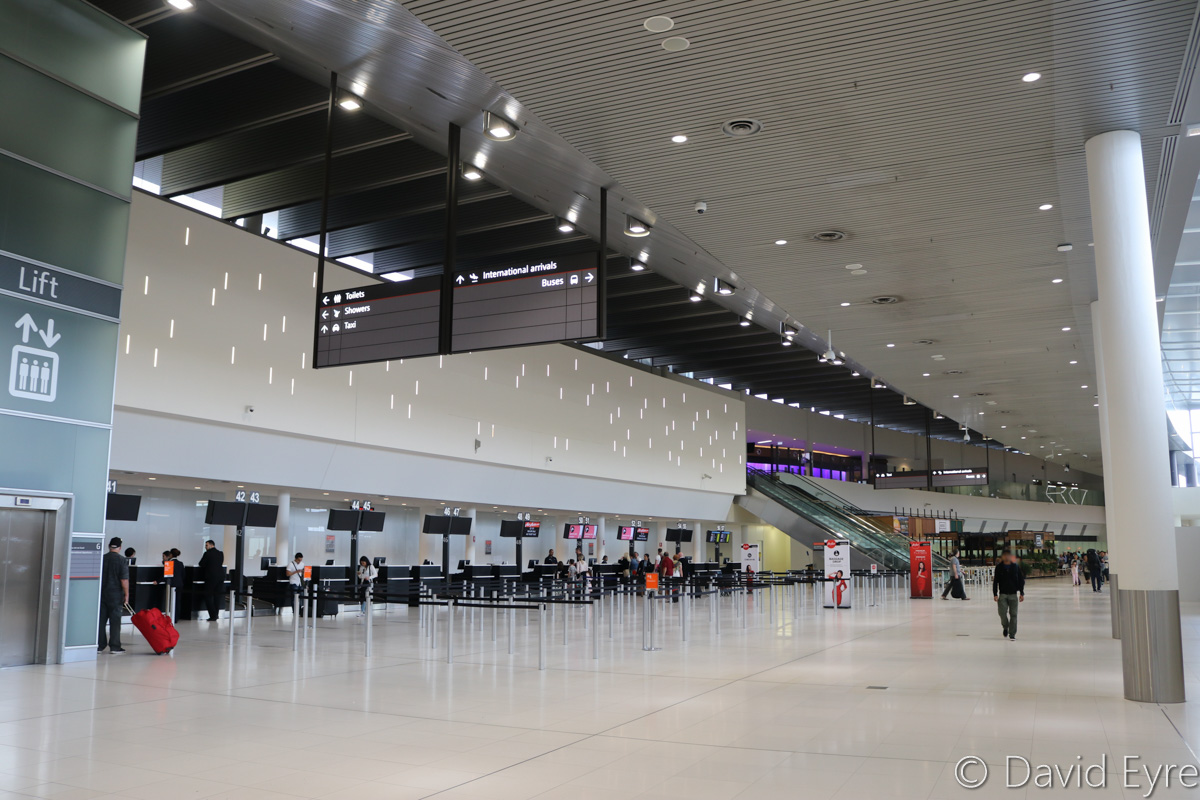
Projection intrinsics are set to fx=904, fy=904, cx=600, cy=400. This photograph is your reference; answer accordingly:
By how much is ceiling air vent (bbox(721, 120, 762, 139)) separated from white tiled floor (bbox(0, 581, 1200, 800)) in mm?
5287

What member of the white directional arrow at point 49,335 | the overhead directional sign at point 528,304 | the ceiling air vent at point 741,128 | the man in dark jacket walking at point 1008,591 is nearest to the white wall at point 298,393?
the white directional arrow at point 49,335

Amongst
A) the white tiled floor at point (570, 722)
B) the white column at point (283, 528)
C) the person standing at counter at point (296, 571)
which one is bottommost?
the white tiled floor at point (570, 722)

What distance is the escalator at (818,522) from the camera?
34625 mm

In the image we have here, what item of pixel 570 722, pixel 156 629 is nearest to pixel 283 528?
pixel 156 629

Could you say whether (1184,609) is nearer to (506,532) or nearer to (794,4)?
(506,532)

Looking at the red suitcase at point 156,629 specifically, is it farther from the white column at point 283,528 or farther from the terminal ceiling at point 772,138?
the white column at point 283,528

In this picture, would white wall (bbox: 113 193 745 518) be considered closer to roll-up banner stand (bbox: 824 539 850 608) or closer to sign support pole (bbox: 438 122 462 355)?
sign support pole (bbox: 438 122 462 355)

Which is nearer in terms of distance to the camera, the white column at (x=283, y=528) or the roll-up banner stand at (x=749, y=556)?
the white column at (x=283, y=528)

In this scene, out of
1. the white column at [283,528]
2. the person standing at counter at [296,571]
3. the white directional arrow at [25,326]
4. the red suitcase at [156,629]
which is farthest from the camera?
the white column at [283,528]

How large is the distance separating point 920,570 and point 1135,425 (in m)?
19.9

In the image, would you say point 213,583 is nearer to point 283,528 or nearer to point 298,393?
point 283,528

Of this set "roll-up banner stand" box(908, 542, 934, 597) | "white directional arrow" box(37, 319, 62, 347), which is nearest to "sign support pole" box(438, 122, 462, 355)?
"white directional arrow" box(37, 319, 62, 347)

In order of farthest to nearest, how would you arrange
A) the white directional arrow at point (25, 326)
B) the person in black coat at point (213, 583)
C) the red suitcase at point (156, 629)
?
the person in black coat at point (213, 583) → the red suitcase at point (156, 629) → the white directional arrow at point (25, 326)

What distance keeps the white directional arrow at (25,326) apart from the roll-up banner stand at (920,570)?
77.6ft
